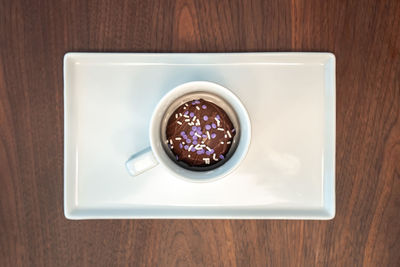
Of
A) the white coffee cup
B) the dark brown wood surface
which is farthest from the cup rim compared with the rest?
the dark brown wood surface

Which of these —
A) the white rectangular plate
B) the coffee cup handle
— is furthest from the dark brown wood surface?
the coffee cup handle

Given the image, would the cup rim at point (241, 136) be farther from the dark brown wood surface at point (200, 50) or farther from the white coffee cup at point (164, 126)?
the dark brown wood surface at point (200, 50)

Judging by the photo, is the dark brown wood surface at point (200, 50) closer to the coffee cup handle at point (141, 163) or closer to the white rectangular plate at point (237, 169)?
the white rectangular plate at point (237, 169)

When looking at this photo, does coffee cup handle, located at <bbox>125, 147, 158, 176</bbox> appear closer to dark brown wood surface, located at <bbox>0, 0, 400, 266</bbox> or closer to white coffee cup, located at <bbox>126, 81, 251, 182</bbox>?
white coffee cup, located at <bbox>126, 81, 251, 182</bbox>

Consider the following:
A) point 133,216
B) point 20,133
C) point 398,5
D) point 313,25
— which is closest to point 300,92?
point 313,25

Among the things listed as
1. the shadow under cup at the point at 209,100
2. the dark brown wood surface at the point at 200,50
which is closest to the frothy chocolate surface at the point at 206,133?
the shadow under cup at the point at 209,100

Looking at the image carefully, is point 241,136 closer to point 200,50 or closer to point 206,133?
Answer: point 206,133

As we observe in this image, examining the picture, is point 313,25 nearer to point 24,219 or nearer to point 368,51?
point 368,51
